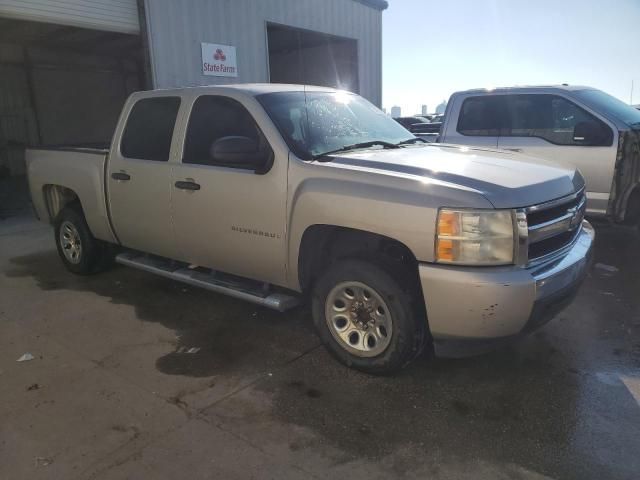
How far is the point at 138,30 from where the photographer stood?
9977mm

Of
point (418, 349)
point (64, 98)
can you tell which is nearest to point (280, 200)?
point (418, 349)

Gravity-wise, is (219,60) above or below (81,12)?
below

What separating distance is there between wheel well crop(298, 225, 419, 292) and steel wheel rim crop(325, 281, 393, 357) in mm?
212

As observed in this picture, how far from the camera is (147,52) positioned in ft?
32.7

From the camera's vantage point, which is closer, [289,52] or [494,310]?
[494,310]

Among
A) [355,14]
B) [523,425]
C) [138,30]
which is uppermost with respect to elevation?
[355,14]

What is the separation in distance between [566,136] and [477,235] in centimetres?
422

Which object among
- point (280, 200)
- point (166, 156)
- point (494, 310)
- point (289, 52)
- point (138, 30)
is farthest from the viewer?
point (289, 52)

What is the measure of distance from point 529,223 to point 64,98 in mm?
→ 17456

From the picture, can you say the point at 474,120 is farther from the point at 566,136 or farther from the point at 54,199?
the point at 54,199

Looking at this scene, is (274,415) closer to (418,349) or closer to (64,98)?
(418,349)

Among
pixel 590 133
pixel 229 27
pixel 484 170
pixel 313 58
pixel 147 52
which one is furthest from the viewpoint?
pixel 313 58

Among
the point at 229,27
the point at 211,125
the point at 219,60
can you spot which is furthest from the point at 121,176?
the point at 229,27

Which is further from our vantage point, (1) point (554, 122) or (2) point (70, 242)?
(1) point (554, 122)
